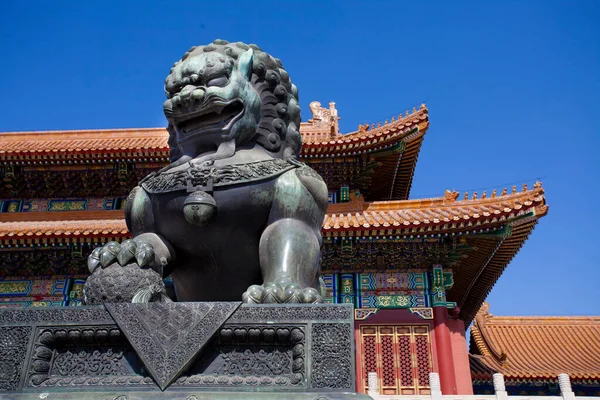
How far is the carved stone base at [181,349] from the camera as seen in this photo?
204 centimetres

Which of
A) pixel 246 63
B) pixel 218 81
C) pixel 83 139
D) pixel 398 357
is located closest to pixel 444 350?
pixel 398 357

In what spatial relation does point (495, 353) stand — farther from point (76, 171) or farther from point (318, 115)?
point (76, 171)

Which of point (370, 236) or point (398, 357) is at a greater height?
point (370, 236)

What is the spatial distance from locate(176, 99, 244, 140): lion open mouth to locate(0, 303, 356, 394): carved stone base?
1.02 metres

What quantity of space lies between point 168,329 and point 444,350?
9.84 meters

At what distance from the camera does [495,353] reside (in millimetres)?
17781

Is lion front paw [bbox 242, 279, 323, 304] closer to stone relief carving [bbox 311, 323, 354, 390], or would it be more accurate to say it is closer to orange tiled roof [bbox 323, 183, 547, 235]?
stone relief carving [bbox 311, 323, 354, 390]

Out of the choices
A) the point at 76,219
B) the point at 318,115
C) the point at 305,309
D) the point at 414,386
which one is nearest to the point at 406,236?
the point at 414,386

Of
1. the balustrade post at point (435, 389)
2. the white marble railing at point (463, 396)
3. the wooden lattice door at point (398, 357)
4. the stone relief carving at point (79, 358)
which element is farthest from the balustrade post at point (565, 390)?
the stone relief carving at point (79, 358)

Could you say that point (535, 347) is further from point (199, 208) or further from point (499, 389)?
point (199, 208)

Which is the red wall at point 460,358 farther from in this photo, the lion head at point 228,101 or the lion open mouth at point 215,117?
the lion open mouth at point 215,117

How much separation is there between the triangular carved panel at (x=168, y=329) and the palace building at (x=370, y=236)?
8641 millimetres

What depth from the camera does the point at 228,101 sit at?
2797 millimetres

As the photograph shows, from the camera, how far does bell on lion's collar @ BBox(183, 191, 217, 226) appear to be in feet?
8.43
